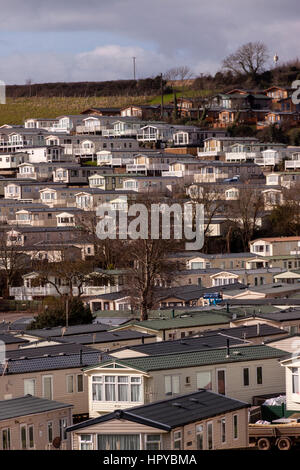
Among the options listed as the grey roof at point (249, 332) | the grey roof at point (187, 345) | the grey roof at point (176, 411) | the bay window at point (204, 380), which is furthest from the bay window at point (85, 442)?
the grey roof at point (249, 332)

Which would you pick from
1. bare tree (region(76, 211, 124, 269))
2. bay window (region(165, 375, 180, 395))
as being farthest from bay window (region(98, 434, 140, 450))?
bare tree (region(76, 211, 124, 269))

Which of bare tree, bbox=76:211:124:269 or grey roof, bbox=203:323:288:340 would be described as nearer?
grey roof, bbox=203:323:288:340

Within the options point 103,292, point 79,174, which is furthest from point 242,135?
point 103,292

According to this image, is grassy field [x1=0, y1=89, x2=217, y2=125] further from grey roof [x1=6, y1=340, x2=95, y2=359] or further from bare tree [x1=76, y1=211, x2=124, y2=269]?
grey roof [x1=6, y1=340, x2=95, y2=359]

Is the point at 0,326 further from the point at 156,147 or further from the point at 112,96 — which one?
the point at 112,96

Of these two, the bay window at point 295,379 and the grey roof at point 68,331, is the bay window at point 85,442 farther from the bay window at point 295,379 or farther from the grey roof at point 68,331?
the grey roof at point 68,331
